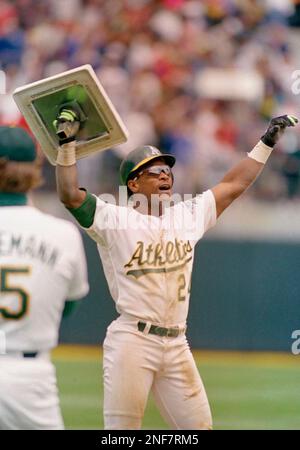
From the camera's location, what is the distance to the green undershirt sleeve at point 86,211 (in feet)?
17.4

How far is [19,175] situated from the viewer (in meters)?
4.22

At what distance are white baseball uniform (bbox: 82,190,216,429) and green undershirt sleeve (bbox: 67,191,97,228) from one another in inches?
1.6

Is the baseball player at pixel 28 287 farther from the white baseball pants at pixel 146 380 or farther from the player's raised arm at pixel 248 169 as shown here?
the player's raised arm at pixel 248 169

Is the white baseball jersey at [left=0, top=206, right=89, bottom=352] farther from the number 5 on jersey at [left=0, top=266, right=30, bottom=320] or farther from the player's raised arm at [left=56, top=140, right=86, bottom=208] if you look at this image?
the player's raised arm at [left=56, top=140, right=86, bottom=208]

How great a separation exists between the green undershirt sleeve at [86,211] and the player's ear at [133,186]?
15.1 inches

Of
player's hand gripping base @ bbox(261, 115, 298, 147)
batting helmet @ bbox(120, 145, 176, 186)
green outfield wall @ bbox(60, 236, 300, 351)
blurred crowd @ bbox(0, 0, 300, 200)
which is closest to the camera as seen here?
batting helmet @ bbox(120, 145, 176, 186)

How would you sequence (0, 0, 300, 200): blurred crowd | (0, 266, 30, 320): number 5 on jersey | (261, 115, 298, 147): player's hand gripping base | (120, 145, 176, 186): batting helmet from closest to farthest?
(0, 266, 30, 320): number 5 on jersey → (120, 145, 176, 186): batting helmet → (261, 115, 298, 147): player's hand gripping base → (0, 0, 300, 200): blurred crowd

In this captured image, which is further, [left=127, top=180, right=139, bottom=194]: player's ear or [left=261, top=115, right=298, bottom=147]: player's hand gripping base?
[left=261, top=115, right=298, bottom=147]: player's hand gripping base

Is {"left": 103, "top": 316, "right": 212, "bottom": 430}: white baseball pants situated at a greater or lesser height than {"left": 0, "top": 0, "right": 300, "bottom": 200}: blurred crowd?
lesser

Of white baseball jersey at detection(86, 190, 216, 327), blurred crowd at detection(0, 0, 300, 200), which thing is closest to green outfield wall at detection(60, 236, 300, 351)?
blurred crowd at detection(0, 0, 300, 200)

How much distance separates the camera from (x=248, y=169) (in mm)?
5852

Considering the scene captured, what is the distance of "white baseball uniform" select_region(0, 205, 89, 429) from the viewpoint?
408 centimetres

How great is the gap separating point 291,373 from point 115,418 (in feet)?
16.5
